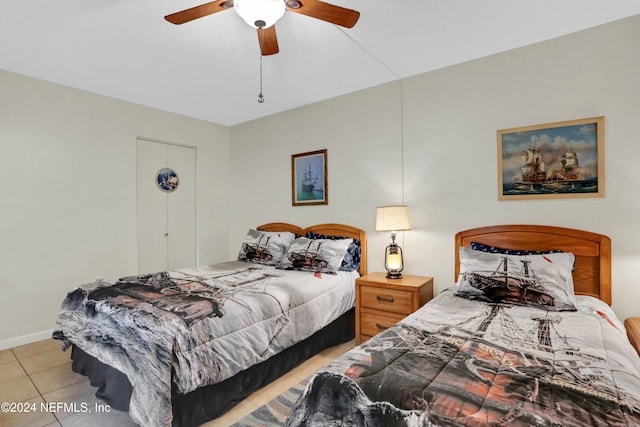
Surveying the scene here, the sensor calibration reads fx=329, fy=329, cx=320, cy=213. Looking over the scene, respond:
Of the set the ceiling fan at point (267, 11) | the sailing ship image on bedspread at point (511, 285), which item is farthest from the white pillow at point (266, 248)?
the ceiling fan at point (267, 11)

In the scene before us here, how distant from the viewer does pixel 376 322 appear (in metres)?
2.84

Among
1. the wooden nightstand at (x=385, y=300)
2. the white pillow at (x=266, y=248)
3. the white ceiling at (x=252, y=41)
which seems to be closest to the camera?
the white ceiling at (x=252, y=41)

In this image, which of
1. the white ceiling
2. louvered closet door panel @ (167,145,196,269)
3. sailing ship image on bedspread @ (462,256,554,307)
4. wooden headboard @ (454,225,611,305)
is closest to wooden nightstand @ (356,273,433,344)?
sailing ship image on bedspread @ (462,256,554,307)

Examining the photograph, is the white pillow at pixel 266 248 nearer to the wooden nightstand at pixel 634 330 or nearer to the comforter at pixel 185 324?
the comforter at pixel 185 324

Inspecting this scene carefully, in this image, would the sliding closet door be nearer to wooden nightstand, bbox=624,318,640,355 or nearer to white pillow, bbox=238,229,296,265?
white pillow, bbox=238,229,296,265

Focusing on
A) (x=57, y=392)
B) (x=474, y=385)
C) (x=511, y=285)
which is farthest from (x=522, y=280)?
(x=57, y=392)

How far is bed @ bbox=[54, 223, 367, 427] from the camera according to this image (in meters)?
1.77

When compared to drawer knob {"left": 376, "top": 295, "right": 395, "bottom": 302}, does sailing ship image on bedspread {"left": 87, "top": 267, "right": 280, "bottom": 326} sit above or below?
above

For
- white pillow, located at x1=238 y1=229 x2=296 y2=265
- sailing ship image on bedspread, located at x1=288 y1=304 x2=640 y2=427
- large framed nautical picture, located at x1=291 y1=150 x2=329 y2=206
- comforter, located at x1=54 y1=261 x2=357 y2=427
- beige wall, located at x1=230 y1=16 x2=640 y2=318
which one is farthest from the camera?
large framed nautical picture, located at x1=291 y1=150 x2=329 y2=206

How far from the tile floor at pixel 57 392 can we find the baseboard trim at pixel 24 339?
7 cm

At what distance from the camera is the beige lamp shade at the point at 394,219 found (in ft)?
9.64

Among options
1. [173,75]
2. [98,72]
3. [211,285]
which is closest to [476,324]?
[211,285]

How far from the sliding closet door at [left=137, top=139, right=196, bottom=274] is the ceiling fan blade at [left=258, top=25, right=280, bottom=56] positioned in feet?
8.34

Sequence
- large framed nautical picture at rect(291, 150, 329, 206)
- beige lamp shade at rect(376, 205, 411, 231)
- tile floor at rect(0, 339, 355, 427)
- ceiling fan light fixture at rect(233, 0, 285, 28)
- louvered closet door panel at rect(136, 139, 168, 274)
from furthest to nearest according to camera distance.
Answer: louvered closet door panel at rect(136, 139, 168, 274), large framed nautical picture at rect(291, 150, 329, 206), beige lamp shade at rect(376, 205, 411, 231), tile floor at rect(0, 339, 355, 427), ceiling fan light fixture at rect(233, 0, 285, 28)
